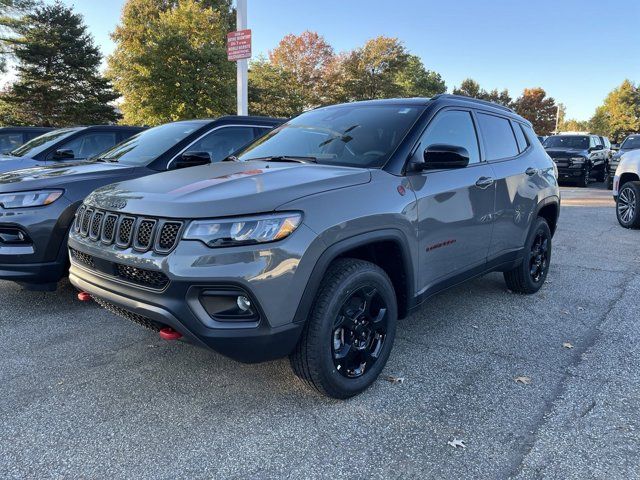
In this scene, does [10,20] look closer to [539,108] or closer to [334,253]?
[334,253]

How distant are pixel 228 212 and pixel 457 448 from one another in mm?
1628

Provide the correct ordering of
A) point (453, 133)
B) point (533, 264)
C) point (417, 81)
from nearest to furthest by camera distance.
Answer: point (453, 133), point (533, 264), point (417, 81)

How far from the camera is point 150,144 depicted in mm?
5168

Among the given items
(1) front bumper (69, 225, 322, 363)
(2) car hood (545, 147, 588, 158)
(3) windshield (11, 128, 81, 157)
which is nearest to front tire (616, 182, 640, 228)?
(1) front bumper (69, 225, 322, 363)

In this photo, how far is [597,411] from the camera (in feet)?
8.94

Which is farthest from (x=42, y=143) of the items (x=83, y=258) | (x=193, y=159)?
(x=83, y=258)

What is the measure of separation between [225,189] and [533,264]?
3.58 m

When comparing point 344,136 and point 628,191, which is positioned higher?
point 344,136

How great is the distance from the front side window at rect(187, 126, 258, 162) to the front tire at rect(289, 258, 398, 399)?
296cm

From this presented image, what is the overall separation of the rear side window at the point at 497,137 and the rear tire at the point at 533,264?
82 cm

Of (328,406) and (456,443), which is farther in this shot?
(328,406)

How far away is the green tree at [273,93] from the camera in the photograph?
34.6 m

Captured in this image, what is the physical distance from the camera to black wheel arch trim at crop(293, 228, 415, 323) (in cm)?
241

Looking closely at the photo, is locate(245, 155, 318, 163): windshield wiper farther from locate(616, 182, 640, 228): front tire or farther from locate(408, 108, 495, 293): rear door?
locate(616, 182, 640, 228): front tire
